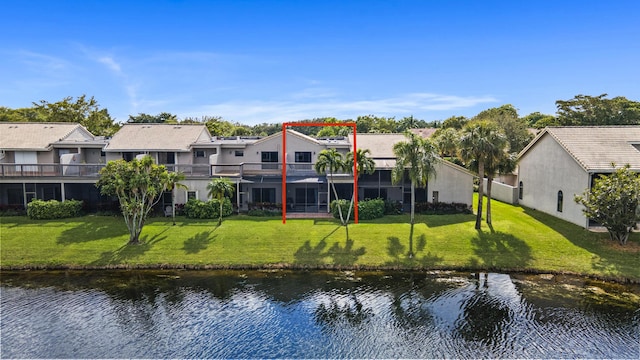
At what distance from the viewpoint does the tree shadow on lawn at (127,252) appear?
76.4ft

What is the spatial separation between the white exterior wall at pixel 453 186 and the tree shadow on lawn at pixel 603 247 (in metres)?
5.74

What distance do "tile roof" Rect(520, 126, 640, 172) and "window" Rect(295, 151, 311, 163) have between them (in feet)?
60.9

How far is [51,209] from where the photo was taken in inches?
1185

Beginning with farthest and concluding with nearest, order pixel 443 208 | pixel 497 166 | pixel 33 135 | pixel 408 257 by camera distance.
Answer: pixel 33 135 < pixel 443 208 < pixel 497 166 < pixel 408 257

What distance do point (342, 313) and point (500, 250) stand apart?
38.1ft

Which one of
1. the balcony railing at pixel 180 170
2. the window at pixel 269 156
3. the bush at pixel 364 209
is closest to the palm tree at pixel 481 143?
the bush at pixel 364 209

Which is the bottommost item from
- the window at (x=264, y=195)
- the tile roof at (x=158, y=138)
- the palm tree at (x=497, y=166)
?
the window at (x=264, y=195)

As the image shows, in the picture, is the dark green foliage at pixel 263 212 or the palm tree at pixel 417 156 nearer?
the palm tree at pixel 417 156

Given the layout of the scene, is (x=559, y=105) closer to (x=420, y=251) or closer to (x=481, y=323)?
(x=420, y=251)

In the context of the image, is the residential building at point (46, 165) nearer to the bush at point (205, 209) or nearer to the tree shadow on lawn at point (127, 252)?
the bush at point (205, 209)

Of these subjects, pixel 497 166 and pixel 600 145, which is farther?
pixel 600 145

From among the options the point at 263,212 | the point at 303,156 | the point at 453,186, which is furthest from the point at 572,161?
the point at 263,212

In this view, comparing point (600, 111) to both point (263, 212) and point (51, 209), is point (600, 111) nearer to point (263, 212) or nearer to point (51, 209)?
point (263, 212)

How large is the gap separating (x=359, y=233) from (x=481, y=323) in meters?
11.1
